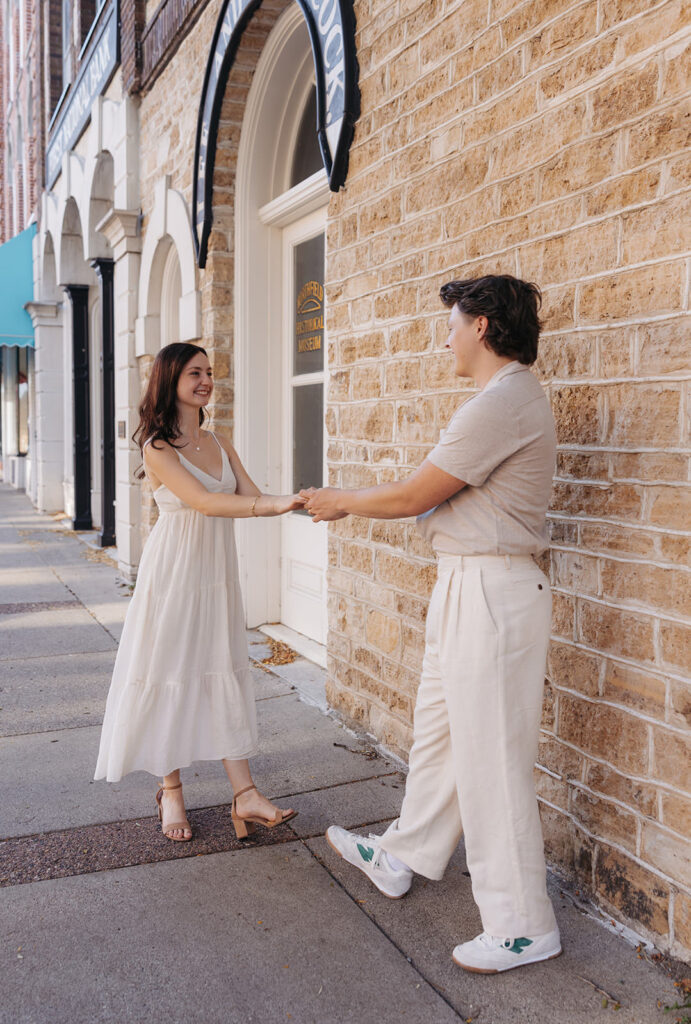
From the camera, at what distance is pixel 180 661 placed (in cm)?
348

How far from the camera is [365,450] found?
4598 millimetres

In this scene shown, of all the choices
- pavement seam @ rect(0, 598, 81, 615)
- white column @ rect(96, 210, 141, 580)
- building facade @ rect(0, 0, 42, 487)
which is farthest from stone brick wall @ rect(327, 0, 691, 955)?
building facade @ rect(0, 0, 42, 487)

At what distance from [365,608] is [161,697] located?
144 centimetres

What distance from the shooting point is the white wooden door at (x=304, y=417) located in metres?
6.10

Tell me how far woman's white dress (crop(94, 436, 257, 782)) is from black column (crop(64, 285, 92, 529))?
10508 mm

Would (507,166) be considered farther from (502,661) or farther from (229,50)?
(229,50)

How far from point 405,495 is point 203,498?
3.37 feet

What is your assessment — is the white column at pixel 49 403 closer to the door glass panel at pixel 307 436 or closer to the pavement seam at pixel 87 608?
the pavement seam at pixel 87 608

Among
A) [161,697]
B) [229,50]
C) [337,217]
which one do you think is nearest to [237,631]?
[161,697]

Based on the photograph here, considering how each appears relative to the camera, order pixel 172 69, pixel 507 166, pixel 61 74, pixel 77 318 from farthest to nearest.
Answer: pixel 61 74, pixel 77 318, pixel 172 69, pixel 507 166

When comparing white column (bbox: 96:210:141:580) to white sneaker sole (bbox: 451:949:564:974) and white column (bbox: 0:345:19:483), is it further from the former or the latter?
white column (bbox: 0:345:19:483)

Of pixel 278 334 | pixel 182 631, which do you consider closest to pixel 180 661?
pixel 182 631

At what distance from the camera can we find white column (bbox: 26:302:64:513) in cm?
1595

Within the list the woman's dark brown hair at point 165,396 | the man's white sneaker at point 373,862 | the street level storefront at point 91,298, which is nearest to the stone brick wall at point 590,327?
the man's white sneaker at point 373,862
